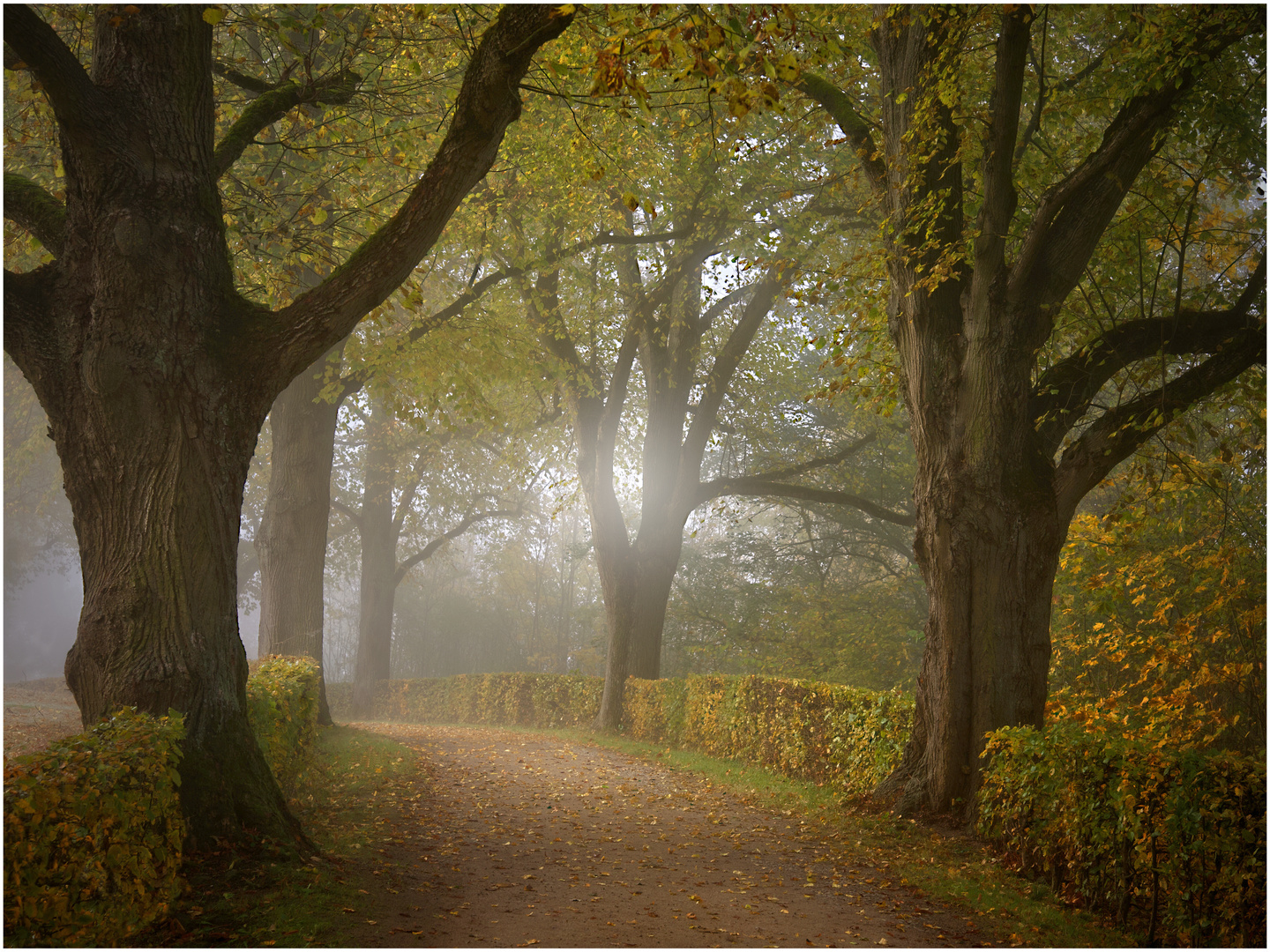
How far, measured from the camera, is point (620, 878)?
19.2ft

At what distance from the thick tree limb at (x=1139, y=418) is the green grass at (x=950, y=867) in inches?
122

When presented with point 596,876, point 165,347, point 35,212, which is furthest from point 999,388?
point 35,212

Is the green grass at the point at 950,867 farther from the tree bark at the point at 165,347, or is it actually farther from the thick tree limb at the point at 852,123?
the thick tree limb at the point at 852,123

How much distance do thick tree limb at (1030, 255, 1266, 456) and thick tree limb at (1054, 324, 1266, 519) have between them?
0.28 m

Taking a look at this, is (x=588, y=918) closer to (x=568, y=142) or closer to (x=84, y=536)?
(x=84, y=536)

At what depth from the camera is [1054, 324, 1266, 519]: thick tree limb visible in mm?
6832

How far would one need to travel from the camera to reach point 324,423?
1395cm

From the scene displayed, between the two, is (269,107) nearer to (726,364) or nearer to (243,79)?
(243,79)

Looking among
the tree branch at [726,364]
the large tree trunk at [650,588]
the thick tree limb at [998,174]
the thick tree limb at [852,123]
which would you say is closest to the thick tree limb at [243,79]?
the thick tree limb at [852,123]

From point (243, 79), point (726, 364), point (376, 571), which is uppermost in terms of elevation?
point (243, 79)

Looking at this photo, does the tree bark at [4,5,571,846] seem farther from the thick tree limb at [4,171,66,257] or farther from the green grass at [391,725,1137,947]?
the green grass at [391,725,1137,947]

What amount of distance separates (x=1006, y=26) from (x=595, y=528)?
10.5 m

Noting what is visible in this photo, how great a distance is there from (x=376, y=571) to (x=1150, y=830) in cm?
2209

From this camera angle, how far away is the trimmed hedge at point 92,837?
3.17 meters
